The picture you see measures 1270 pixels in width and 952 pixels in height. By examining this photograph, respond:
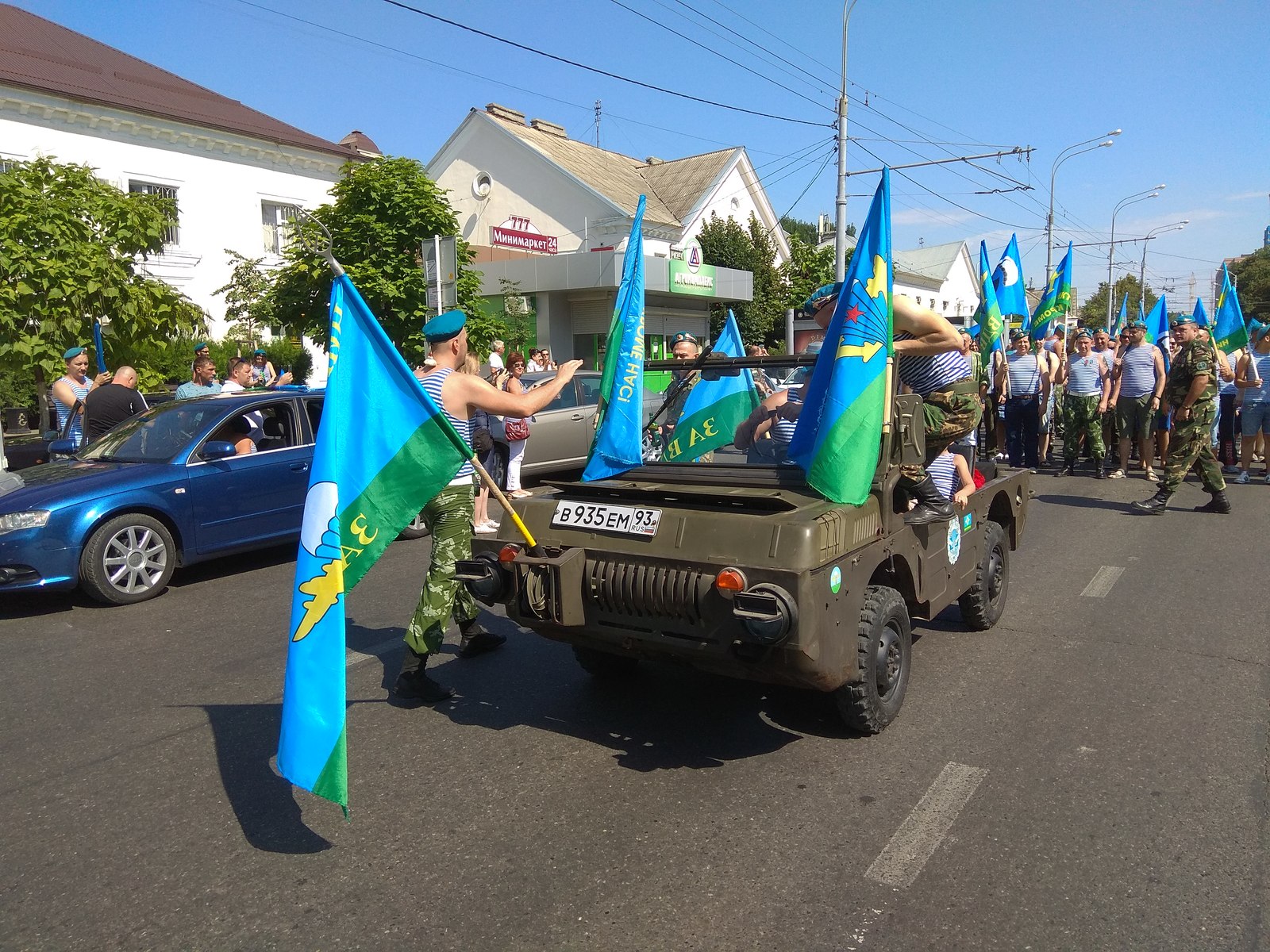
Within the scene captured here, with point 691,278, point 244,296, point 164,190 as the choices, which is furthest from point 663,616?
point 164,190

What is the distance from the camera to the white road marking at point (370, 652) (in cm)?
558

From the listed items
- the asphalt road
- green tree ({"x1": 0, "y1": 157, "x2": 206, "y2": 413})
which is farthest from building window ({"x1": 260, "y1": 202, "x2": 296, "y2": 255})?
the asphalt road

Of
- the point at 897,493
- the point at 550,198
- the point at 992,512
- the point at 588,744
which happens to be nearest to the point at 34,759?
the point at 588,744

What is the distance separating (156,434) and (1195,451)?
10.1 meters

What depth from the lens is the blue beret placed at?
16.0 feet

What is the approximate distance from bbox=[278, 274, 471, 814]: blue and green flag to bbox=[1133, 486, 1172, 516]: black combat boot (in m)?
8.57

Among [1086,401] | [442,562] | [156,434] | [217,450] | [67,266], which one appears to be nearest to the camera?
[442,562]

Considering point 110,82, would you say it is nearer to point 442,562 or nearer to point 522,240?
point 522,240

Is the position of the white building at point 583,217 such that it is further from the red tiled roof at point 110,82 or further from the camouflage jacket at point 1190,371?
the camouflage jacket at point 1190,371

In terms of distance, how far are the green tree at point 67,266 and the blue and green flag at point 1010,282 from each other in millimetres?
11081

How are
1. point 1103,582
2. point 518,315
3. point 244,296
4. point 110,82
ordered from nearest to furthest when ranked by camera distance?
point 1103,582
point 244,296
point 518,315
point 110,82

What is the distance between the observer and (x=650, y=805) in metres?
3.67

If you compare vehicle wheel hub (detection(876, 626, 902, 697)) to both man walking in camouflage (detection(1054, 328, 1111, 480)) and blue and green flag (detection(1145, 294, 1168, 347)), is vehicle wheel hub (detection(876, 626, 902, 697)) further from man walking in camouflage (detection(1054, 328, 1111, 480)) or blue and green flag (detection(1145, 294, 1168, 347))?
blue and green flag (detection(1145, 294, 1168, 347))

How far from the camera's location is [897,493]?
14.5 feet
